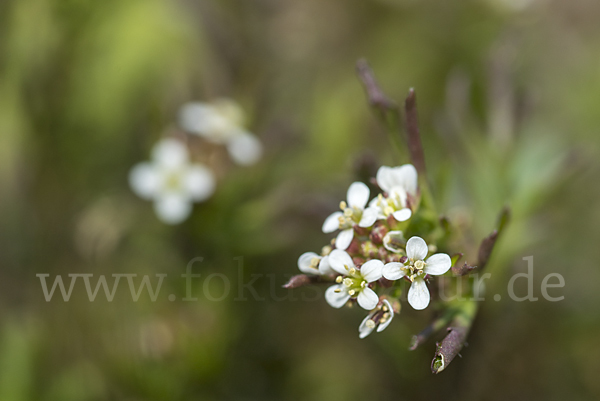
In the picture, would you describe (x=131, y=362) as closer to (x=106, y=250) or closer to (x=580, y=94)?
(x=106, y=250)

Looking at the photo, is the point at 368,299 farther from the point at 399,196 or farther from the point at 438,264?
the point at 399,196

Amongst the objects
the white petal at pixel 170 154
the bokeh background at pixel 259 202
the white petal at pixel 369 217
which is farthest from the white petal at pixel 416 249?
the white petal at pixel 170 154

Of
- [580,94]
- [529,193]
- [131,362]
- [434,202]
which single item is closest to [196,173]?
[131,362]

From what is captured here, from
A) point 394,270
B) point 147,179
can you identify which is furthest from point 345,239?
point 147,179

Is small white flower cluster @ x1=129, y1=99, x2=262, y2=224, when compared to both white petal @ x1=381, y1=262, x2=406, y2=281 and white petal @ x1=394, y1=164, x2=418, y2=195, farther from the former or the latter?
white petal @ x1=381, y1=262, x2=406, y2=281

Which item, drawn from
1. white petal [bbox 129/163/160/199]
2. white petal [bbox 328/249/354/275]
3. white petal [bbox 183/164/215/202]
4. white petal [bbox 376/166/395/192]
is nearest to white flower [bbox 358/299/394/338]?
white petal [bbox 328/249/354/275]
